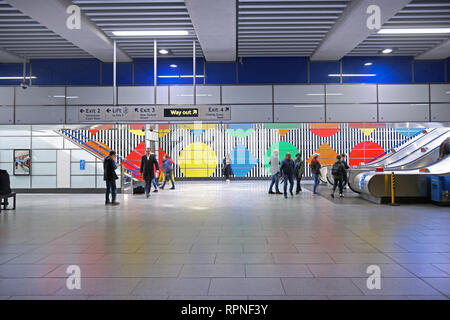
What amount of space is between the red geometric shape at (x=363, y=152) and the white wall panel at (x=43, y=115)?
2440 cm

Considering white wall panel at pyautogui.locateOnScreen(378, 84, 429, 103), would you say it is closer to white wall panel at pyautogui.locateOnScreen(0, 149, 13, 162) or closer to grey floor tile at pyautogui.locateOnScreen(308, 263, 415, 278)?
grey floor tile at pyautogui.locateOnScreen(308, 263, 415, 278)

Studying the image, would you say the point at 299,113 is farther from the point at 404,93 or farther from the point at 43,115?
the point at 43,115

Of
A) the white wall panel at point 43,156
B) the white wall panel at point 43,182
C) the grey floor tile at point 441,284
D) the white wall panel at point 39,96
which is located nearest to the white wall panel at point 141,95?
the white wall panel at point 39,96

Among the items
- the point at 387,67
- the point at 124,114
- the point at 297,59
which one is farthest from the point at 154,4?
the point at 387,67

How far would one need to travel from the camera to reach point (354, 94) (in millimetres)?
13641

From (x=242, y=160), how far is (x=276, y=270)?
2654cm

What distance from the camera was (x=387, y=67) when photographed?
45.6ft

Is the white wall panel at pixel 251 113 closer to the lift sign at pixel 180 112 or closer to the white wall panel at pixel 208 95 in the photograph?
the white wall panel at pixel 208 95

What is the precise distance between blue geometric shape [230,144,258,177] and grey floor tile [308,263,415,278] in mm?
24189

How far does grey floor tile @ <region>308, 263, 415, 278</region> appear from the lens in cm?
423

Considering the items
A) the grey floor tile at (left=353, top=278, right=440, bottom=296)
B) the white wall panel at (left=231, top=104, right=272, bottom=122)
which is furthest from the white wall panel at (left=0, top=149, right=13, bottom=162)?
the grey floor tile at (left=353, top=278, right=440, bottom=296)

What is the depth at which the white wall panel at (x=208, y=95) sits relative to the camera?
45.6 feet
